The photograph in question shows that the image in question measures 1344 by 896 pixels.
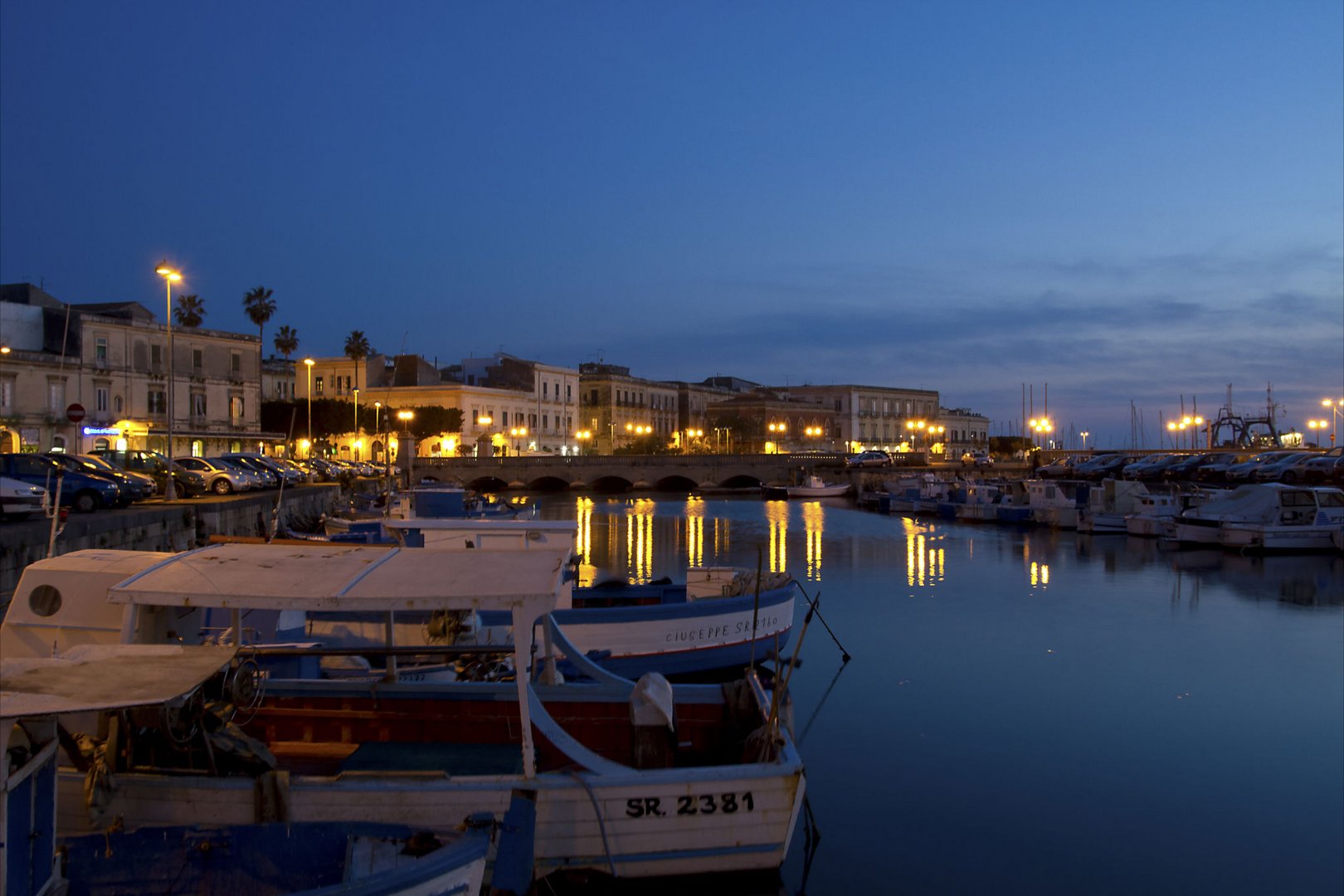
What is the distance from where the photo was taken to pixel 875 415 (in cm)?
13938

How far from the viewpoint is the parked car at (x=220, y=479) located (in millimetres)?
39406

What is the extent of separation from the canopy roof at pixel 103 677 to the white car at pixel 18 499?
16499 mm

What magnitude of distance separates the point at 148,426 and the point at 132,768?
56622 millimetres

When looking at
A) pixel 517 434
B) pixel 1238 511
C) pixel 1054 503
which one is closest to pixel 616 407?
pixel 517 434

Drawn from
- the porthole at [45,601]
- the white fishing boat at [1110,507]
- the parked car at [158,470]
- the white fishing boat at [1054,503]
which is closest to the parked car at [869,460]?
the white fishing boat at [1054,503]

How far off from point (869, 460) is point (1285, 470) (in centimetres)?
4197

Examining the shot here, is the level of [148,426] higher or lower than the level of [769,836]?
higher

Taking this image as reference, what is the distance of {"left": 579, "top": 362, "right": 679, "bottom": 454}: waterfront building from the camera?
11750 cm

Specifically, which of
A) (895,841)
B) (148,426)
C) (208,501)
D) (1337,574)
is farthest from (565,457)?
(895,841)

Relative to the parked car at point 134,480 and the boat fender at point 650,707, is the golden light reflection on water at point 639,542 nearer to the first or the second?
the parked car at point 134,480

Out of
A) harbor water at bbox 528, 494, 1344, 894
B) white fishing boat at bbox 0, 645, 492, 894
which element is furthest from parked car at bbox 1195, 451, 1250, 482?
white fishing boat at bbox 0, 645, 492, 894

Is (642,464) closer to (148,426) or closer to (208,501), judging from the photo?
(148,426)

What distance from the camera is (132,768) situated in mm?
8461

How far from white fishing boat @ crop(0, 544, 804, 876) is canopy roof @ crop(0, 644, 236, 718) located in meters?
0.55
